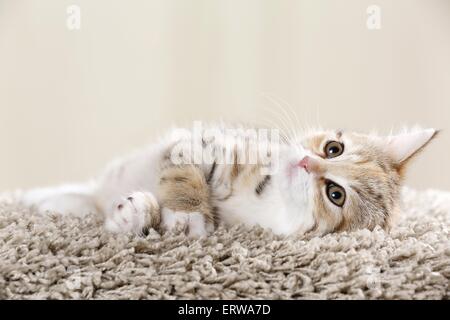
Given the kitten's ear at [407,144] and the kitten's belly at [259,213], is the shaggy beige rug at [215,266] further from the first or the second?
the kitten's ear at [407,144]

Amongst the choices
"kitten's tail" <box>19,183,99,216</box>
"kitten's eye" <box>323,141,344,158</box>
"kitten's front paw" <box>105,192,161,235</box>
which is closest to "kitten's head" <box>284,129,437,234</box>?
"kitten's eye" <box>323,141,344,158</box>

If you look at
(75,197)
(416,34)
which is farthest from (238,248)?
(416,34)

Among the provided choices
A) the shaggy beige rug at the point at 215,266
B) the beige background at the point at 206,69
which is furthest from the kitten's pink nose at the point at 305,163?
the beige background at the point at 206,69

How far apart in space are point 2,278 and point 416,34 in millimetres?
1263

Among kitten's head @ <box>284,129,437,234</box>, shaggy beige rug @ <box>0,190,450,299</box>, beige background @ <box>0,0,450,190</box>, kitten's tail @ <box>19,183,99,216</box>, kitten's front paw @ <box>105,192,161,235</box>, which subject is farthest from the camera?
beige background @ <box>0,0,450,190</box>

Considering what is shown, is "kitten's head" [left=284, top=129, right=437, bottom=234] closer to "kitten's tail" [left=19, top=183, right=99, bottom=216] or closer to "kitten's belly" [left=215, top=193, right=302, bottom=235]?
"kitten's belly" [left=215, top=193, right=302, bottom=235]

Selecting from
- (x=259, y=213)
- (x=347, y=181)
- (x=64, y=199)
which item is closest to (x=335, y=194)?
(x=347, y=181)

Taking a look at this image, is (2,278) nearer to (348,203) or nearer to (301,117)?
(348,203)

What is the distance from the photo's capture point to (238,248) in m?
0.85

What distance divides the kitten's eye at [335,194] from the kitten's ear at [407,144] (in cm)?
17

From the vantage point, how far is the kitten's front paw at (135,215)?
944 millimetres

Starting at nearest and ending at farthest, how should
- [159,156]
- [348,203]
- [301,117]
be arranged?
[348,203] < [159,156] < [301,117]

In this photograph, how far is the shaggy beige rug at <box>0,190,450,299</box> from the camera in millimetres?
759

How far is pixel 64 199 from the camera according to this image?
1.28m
